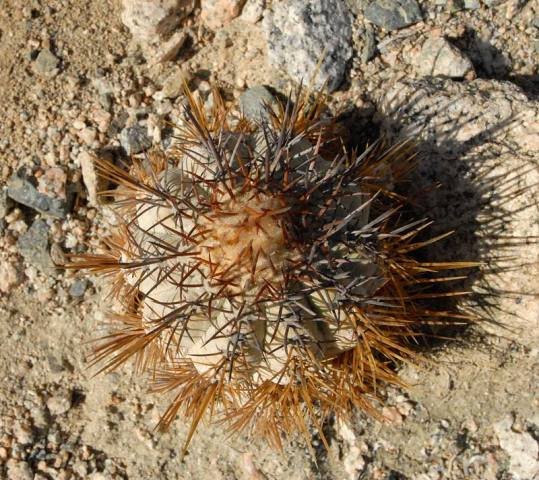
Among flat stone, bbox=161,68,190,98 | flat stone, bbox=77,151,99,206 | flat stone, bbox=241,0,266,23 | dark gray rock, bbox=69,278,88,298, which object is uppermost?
flat stone, bbox=241,0,266,23

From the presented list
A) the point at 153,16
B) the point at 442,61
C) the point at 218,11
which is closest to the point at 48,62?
the point at 153,16

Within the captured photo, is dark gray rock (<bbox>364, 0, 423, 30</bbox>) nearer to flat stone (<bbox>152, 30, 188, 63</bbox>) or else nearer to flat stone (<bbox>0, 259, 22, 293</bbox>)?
flat stone (<bbox>152, 30, 188, 63</bbox>)

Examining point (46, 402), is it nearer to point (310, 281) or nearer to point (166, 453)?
point (166, 453)

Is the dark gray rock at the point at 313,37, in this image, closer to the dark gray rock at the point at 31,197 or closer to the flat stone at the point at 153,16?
the flat stone at the point at 153,16

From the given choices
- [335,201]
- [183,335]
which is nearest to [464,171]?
[335,201]

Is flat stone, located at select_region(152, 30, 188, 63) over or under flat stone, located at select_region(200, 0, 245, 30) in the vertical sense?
under

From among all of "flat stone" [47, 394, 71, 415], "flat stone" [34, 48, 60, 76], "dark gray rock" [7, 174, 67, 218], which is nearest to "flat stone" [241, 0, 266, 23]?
"flat stone" [34, 48, 60, 76]

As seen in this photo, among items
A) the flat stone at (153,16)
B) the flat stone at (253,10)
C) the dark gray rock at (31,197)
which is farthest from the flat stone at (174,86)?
the dark gray rock at (31,197)
